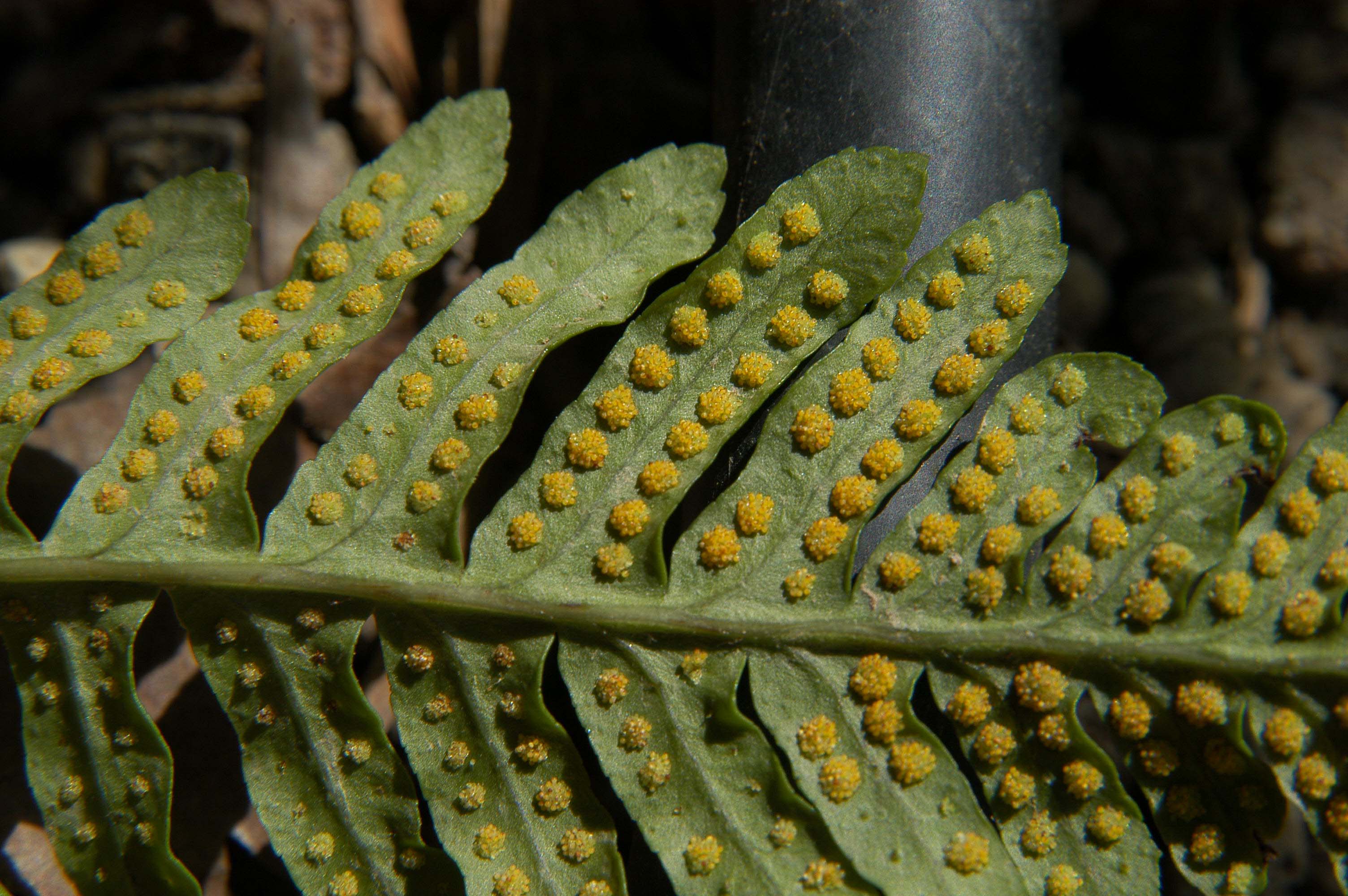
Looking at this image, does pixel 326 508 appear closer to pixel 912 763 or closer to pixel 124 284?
pixel 124 284

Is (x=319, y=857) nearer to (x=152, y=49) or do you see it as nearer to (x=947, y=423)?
(x=947, y=423)

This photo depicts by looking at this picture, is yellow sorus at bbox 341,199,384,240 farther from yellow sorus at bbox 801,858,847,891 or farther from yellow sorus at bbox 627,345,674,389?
yellow sorus at bbox 801,858,847,891

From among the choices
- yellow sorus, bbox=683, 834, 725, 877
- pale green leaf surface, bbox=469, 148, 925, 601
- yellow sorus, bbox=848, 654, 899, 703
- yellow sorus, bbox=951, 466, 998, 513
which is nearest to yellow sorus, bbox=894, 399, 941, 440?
yellow sorus, bbox=951, 466, 998, 513

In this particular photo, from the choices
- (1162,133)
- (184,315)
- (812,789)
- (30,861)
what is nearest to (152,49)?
(184,315)

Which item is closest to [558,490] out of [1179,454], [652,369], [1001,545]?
[652,369]

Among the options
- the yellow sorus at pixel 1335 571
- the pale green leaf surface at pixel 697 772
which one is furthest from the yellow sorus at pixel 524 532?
the yellow sorus at pixel 1335 571

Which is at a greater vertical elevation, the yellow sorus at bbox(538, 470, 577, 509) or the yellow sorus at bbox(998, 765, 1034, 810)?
the yellow sorus at bbox(538, 470, 577, 509)

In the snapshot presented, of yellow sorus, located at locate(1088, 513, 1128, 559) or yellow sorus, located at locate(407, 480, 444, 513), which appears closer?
yellow sorus, located at locate(1088, 513, 1128, 559)
